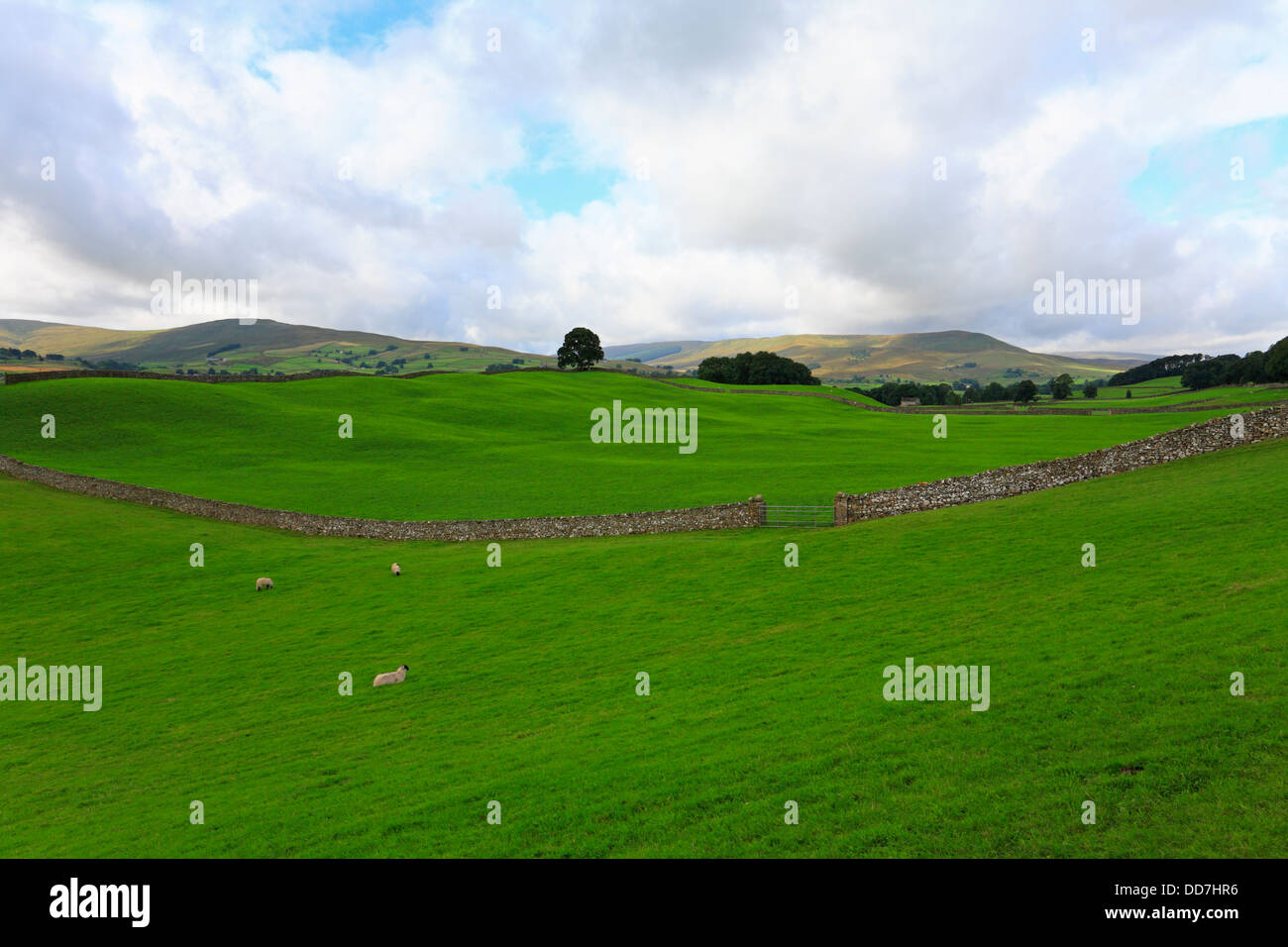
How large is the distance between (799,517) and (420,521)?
1919cm

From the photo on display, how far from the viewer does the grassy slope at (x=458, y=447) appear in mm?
41188

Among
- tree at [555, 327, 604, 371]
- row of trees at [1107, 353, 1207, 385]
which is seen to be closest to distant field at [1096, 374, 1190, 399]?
row of trees at [1107, 353, 1207, 385]

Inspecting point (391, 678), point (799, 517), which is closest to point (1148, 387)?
point (799, 517)

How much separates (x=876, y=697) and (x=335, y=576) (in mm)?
23758

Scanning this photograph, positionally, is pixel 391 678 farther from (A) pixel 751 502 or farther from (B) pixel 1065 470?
(B) pixel 1065 470

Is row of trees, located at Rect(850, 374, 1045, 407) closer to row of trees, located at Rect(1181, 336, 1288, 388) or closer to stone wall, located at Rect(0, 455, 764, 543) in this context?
row of trees, located at Rect(1181, 336, 1288, 388)

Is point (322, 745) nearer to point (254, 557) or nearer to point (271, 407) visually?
point (254, 557)

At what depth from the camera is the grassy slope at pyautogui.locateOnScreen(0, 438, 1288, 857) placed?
28.2 ft

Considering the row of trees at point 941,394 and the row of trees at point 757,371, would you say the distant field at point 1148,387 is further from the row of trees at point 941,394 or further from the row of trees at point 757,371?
the row of trees at point 757,371

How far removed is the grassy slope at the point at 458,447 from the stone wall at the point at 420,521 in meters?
2.94

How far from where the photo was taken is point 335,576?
28.8 metres

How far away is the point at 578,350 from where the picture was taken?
12150 cm
